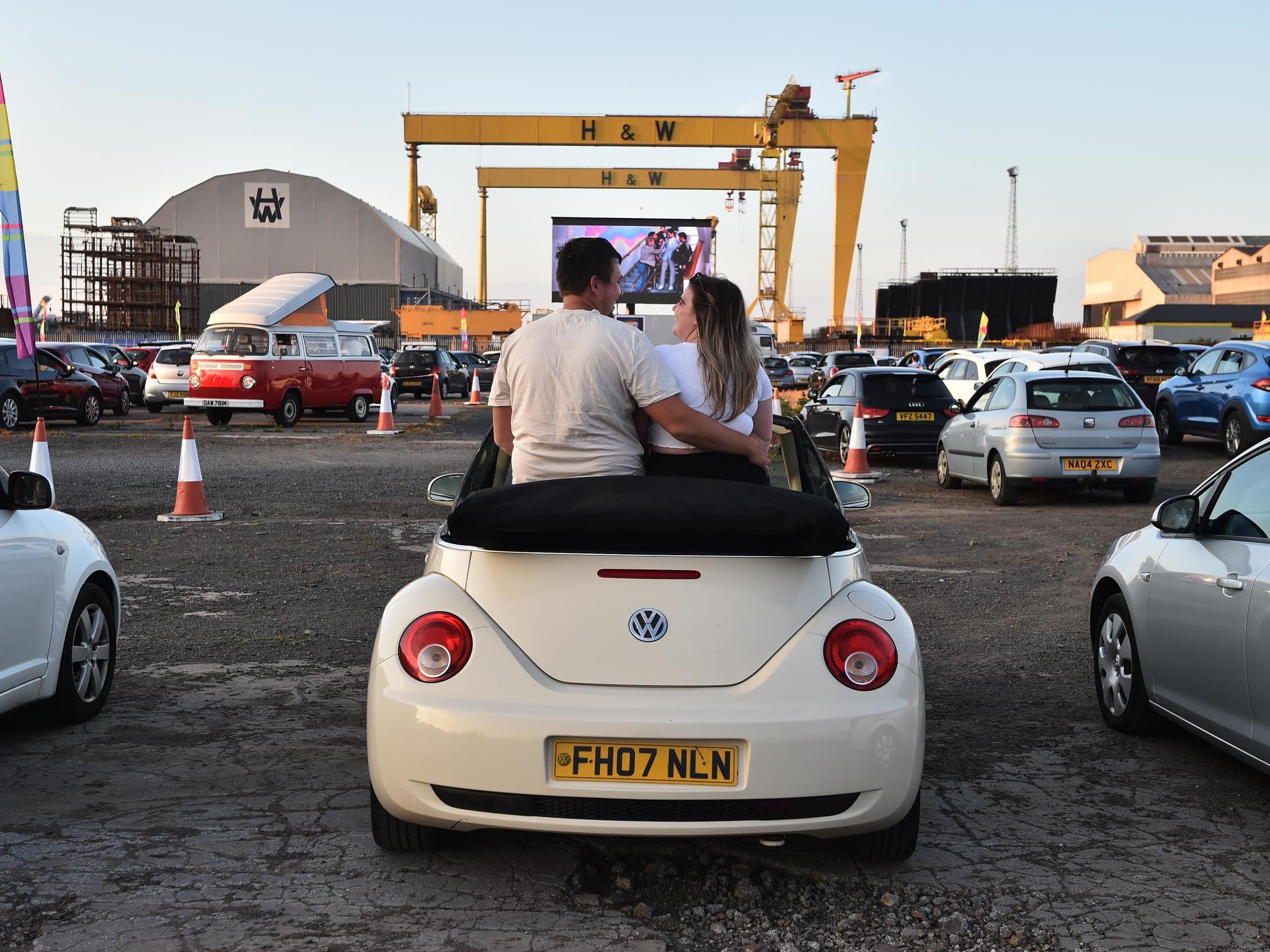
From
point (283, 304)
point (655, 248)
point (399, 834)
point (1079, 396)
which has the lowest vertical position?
point (399, 834)

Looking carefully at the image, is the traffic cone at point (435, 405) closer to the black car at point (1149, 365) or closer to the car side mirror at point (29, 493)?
the black car at point (1149, 365)

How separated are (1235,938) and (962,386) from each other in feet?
63.4

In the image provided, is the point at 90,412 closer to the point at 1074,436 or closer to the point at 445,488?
the point at 1074,436

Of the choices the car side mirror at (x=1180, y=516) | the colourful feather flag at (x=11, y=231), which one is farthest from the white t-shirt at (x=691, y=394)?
the colourful feather flag at (x=11, y=231)

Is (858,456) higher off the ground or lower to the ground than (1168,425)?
lower

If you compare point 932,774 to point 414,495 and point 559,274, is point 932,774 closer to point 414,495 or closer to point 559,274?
point 559,274

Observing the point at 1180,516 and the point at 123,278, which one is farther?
the point at 123,278

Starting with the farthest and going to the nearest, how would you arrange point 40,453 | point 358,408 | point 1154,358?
1. point 358,408
2. point 1154,358
3. point 40,453

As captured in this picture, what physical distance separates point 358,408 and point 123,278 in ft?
153

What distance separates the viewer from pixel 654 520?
3.53m

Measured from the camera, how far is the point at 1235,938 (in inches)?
133

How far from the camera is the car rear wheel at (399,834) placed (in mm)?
3840

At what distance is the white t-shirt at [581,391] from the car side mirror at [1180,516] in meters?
2.11

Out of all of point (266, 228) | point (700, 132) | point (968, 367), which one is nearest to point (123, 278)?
point (266, 228)
